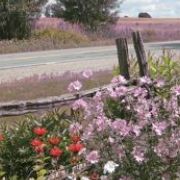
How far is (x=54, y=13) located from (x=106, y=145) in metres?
44.8

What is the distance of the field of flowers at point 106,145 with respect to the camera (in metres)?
4.27

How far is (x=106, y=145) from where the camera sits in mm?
4418

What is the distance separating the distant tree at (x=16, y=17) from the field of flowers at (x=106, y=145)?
30.3m

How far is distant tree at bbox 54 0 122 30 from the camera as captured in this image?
45469 millimetres

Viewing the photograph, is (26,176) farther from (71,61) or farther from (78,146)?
(71,61)

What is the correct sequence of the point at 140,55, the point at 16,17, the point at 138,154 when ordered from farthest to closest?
the point at 16,17, the point at 140,55, the point at 138,154

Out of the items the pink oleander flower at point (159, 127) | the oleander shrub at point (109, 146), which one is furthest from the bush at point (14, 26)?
the pink oleander flower at point (159, 127)

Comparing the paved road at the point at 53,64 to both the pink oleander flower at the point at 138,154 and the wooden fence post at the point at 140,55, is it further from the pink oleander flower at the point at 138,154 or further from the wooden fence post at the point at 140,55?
the pink oleander flower at the point at 138,154

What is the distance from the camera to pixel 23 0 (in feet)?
117

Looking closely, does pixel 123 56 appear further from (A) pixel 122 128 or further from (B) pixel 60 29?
(B) pixel 60 29

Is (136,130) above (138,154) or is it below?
above

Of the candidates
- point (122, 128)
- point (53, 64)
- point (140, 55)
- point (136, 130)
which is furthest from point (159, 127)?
point (53, 64)

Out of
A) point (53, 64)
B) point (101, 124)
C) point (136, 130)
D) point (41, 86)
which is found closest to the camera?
point (136, 130)

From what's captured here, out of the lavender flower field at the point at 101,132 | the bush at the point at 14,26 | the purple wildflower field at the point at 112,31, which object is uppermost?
the lavender flower field at the point at 101,132
